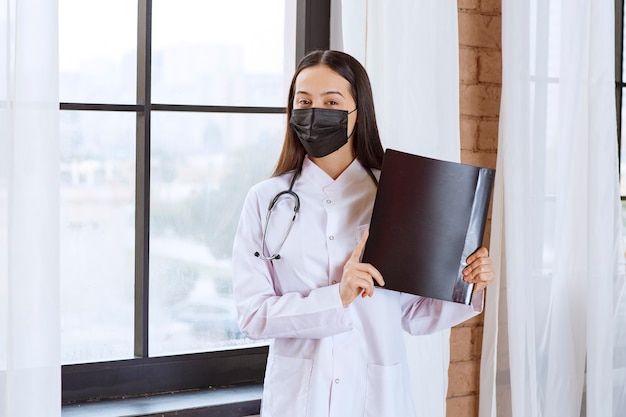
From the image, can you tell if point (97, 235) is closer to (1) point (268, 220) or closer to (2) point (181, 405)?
(2) point (181, 405)

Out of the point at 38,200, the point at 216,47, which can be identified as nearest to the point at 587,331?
the point at 216,47

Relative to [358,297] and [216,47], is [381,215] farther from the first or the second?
[216,47]

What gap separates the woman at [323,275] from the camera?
1.64 metres

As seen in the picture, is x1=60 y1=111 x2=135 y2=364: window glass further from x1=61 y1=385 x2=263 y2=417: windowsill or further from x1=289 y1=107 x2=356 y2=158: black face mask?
x1=289 y1=107 x2=356 y2=158: black face mask

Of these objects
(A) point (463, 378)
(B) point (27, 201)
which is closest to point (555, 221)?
(A) point (463, 378)

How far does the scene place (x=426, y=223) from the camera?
1660 mm

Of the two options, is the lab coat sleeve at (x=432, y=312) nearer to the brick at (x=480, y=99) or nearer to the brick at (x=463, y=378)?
the brick at (x=463, y=378)

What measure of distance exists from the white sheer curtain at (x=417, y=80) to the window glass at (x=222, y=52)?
0.20 metres

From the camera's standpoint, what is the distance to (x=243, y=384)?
2.27m

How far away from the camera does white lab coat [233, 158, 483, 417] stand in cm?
164

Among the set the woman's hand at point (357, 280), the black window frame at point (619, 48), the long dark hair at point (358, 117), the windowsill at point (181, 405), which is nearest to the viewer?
the woman's hand at point (357, 280)

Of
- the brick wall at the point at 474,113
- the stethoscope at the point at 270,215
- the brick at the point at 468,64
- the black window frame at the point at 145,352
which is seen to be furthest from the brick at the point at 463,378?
the stethoscope at the point at 270,215

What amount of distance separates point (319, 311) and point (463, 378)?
93 centimetres

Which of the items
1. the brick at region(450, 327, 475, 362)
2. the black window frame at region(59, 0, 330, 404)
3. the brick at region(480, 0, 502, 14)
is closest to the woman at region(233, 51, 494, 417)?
the black window frame at region(59, 0, 330, 404)
